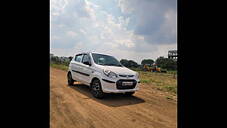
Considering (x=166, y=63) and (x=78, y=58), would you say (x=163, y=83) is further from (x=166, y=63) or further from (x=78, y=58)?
(x=166, y=63)

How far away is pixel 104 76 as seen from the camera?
453 cm

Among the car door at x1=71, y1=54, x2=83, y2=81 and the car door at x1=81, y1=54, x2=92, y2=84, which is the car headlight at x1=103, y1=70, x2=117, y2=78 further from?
the car door at x1=71, y1=54, x2=83, y2=81

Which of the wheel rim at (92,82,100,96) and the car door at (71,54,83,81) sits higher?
the car door at (71,54,83,81)

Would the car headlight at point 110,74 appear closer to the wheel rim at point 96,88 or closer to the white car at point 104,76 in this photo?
the white car at point 104,76

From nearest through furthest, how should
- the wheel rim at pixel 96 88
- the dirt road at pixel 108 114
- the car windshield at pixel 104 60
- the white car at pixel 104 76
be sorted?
the dirt road at pixel 108 114 < the white car at pixel 104 76 < the wheel rim at pixel 96 88 < the car windshield at pixel 104 60

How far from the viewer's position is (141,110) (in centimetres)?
383

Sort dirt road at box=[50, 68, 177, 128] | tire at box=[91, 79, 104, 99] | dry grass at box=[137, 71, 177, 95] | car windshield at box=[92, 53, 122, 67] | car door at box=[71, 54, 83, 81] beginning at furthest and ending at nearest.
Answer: dry grass at box=[137, 71, 177, 95] < car door at box=[71, 54, 83, 81] < car windshield at box=[92, 53, 122, 67] < tire at box=[91, 79, 104, 99] < dirt road at box=[50, 68, 177, 128]

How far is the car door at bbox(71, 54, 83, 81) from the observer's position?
19.6 feet

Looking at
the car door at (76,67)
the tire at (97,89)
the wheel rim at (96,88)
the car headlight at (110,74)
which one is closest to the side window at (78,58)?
the car door at (76,67)

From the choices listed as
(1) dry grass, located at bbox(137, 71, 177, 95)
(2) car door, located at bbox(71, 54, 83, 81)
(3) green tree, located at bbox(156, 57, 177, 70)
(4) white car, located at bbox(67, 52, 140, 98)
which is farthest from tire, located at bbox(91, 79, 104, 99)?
(3) green tree, located at bbox(156, 57, 177, 70)

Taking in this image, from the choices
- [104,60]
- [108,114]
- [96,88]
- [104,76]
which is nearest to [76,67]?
[104,60]

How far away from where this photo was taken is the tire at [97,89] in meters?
4.65
